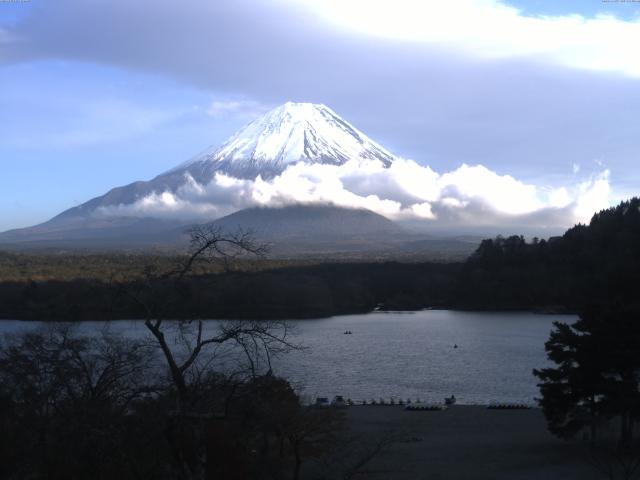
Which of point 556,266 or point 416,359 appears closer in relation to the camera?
point 416,359

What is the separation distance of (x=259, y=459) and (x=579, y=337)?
718 centimetres

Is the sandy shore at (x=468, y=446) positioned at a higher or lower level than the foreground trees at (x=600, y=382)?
lower

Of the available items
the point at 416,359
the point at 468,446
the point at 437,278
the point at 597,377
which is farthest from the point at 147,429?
the point at 437,278

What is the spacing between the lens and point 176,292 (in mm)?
3861

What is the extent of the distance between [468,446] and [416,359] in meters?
10.8

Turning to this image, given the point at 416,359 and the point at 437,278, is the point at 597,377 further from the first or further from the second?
the point at 437,278

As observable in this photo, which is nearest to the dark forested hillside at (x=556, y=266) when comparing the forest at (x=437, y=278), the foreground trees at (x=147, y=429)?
the forest at (x=437, y=278)

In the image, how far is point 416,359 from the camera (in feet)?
74.3

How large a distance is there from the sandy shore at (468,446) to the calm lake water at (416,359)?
155 centimetres

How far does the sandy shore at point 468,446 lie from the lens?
32.5 ft

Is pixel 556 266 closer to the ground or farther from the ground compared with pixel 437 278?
farther from the ground

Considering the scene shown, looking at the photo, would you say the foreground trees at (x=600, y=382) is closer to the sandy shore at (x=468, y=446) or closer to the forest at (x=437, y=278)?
the sandy shore at (x=468, y=446)

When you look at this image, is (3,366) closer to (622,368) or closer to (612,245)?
(622,368)

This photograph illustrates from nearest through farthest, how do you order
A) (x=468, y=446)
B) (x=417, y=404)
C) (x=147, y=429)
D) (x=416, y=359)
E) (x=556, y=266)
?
(x=147, y=429) < (x=468, y=446) < (x=417, y=404) < (x=416, y=359) < (x=556, y=266)
